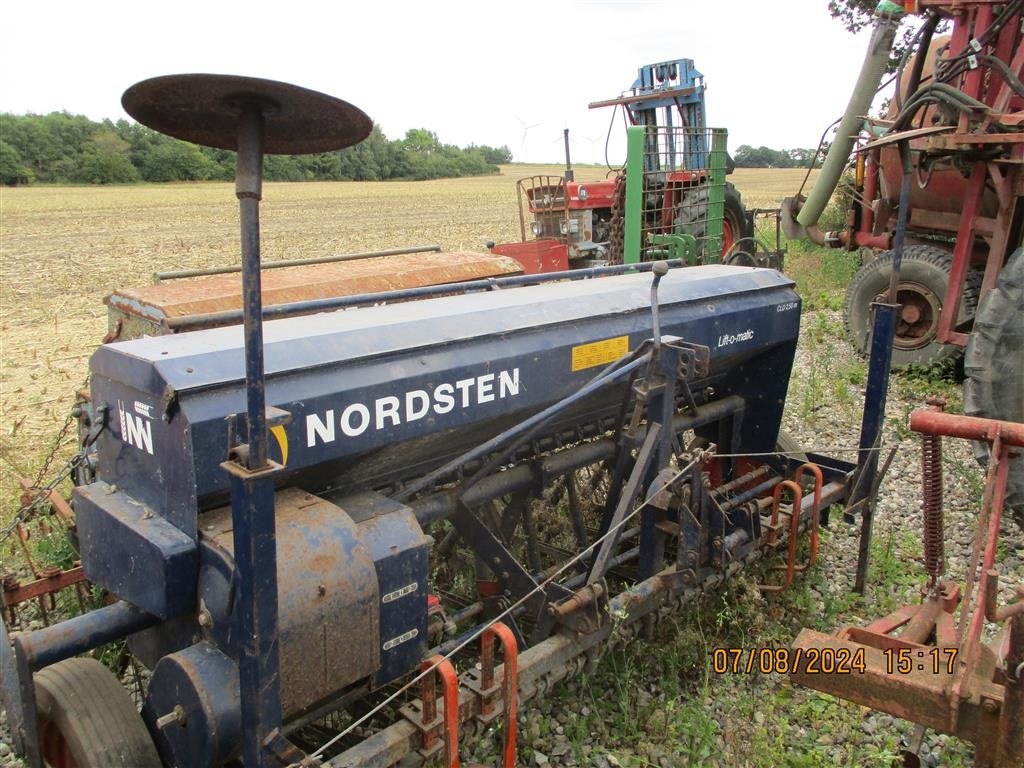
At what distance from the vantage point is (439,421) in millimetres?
2629

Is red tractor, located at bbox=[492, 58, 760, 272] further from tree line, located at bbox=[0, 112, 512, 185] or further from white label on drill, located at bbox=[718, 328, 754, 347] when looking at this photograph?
tree line, located at bbox=[0, 112, 512, 185]

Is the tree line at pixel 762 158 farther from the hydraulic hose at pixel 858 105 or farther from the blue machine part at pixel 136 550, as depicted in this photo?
the blue machine part at pixel 136 550

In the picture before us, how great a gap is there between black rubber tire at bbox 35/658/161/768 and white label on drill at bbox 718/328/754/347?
264 centimetres

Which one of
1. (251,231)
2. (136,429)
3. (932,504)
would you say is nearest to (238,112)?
(251,231)

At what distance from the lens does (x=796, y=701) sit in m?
3.31

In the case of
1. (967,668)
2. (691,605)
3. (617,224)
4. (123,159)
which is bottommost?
(691,605)

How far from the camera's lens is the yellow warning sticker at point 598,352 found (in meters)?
3.05

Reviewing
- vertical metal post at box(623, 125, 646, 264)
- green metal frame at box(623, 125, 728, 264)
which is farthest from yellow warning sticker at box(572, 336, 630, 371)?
vertical metal post at box(623, 125, 646, 264)

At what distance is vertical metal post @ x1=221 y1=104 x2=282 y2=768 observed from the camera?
1.59 metres

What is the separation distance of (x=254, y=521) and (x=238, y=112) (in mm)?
821

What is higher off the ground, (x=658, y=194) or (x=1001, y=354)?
(x=658, y=194)

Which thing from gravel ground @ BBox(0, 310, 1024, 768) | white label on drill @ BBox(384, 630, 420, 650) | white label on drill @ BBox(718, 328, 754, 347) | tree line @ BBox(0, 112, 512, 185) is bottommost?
gravel ground @ BBox(0, 310, 1024, 768)

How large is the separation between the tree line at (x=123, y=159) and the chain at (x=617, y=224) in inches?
1423

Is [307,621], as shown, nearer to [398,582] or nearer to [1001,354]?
[398,582]
